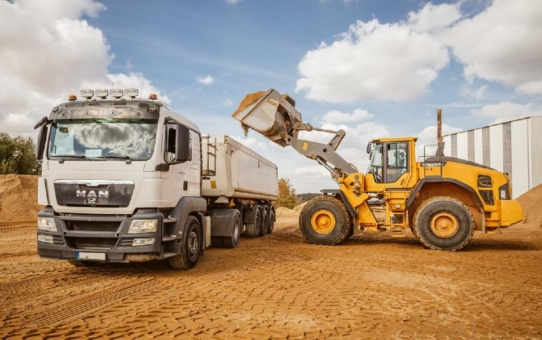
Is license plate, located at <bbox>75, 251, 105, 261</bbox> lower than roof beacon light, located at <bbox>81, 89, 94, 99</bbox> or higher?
lower

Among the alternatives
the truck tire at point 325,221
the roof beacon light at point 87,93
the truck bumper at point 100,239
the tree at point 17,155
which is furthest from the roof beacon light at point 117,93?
the tree at point 17,155

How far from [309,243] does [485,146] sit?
1049 inches

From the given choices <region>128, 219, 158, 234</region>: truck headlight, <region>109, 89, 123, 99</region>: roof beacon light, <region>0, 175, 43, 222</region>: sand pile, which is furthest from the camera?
<region>0, 175, 43, 222</region>: sand pile

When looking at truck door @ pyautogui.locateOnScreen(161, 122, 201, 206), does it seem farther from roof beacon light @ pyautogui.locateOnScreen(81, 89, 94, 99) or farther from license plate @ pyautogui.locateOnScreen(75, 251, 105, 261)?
roof beacon light @ pyautogui.locateOnScreen(81, 89, 94, 99)

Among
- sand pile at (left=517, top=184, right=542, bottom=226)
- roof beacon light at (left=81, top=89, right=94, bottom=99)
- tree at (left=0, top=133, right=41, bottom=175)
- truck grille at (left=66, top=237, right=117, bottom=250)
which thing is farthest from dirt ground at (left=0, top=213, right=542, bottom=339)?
tree at (left=0, top=133, right=41, bottom=175)

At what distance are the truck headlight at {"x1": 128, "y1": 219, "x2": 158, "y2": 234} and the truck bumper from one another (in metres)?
0.05

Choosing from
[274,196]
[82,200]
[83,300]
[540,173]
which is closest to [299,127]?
[274,196]

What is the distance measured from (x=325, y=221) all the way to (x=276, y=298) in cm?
690

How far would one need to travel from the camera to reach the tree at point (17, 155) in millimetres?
33500

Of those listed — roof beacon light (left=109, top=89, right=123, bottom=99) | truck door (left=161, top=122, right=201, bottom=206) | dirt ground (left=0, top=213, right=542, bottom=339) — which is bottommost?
dirt ground (left=0, top=213, right=542, bottom=339)

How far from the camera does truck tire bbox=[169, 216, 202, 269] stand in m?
7.83

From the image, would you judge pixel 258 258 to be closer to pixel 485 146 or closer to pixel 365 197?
pixel 365 197

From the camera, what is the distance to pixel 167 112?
7.51 meters

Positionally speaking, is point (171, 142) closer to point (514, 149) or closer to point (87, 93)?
point (87, 93)
